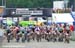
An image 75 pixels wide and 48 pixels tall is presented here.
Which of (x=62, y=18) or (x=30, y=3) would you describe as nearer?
(x=62, y=18)

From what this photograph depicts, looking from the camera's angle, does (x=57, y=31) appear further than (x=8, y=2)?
No

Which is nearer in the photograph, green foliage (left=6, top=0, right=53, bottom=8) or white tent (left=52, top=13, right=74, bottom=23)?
white tent (left=52, top=13, right=74, bottom=23)

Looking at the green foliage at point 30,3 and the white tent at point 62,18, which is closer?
the white tent at point 62,18

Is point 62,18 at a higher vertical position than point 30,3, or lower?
higher

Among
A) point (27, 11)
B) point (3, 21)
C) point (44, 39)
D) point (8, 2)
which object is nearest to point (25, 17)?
point (27, 11)

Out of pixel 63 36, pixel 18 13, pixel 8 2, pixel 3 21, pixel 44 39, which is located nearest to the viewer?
pixel 63 36

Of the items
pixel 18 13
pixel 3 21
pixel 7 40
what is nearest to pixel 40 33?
pixel 7 40

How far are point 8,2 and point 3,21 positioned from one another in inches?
1563

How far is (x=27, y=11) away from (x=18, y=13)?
1.23 metres

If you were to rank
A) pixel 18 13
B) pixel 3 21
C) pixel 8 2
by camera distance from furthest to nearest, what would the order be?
pixel 8 2 < pixel 3 21 < pixel 18 13

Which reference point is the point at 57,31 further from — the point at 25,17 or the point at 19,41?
the point at 25,17

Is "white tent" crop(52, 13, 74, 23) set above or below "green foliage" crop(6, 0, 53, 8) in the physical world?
above

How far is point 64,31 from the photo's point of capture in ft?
89.0

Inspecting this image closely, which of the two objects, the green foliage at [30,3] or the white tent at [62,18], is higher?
the white tent at [62,18]
